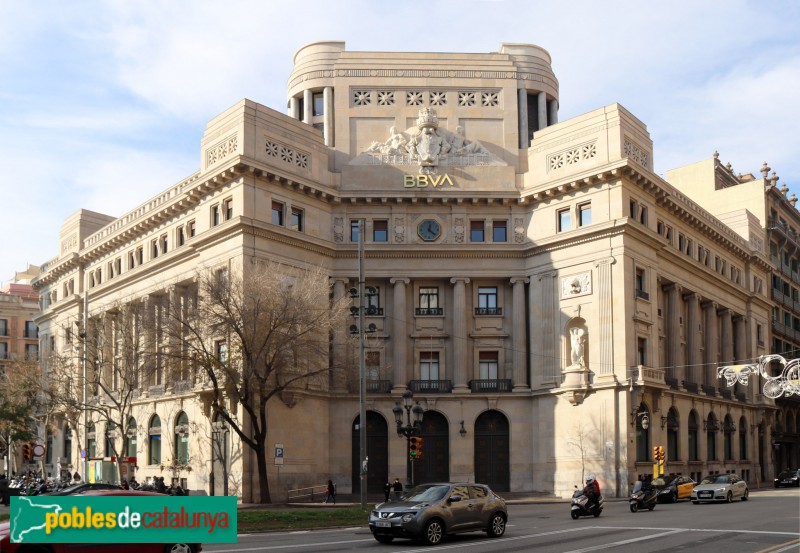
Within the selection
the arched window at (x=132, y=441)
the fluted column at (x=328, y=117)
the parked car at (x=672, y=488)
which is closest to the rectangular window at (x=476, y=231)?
the fluted column at (x=328, y=117)

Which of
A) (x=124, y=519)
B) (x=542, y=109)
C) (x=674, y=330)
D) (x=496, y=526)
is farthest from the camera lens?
(x=542, y=109)

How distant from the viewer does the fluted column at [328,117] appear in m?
64.7

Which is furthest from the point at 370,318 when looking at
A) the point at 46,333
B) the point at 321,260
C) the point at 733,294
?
the point at 46,333

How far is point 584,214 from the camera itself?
59.7m

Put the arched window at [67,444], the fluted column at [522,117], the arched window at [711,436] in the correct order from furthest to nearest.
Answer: the arched window at [67,444]
the arched window at [711,436]
the fluted column at [522,117]

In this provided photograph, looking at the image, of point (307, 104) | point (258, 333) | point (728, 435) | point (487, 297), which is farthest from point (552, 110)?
point (258, 333)

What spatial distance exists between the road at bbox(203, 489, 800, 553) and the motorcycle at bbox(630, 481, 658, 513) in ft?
9.77

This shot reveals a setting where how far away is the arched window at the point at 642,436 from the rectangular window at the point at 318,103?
30.1 meters

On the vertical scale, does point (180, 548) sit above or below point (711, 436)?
above

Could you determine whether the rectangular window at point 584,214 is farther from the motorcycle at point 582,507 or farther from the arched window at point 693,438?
the motorcycle at point 582,507

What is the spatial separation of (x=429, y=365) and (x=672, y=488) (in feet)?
59.5

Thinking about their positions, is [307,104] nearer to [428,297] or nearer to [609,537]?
[428,297]

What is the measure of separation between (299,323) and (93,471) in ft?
66.3

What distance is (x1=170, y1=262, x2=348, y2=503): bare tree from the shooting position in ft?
151
